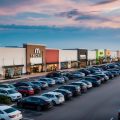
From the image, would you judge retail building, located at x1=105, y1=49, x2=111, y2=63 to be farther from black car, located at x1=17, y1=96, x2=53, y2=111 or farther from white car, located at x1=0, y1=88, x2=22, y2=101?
black car, located at x1=17, y1=96, x2=53, y2=111

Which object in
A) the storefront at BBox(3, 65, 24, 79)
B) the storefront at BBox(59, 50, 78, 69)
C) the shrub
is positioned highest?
the storefront at BBox(59, 50, 78, 69)

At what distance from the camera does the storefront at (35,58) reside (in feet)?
298

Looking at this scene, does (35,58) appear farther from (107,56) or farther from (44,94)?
(107,56)

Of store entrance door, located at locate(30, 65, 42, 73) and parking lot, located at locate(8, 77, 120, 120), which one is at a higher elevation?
store entrance door, located at locate(30, 65, 42, 73)

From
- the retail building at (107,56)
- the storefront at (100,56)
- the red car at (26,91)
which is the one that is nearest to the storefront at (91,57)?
the storefront at (100,56)

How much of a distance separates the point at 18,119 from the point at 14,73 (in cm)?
5592

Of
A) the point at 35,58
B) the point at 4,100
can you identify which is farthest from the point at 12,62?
the point at 4,100

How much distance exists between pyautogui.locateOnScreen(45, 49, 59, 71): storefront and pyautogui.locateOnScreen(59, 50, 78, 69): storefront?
3.39m

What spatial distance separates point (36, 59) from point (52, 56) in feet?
37.8

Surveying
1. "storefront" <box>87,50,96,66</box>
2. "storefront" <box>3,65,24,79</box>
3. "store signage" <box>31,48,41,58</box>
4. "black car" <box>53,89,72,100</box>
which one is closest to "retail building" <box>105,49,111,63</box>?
"storefront" <box>87,50,96,66</box>

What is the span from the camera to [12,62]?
8406 cm

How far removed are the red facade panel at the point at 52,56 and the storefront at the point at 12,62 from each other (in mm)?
14821

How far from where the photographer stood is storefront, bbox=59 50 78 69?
4492 inches

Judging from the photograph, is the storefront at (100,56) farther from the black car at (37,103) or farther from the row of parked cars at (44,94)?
the black car at (37,103)
